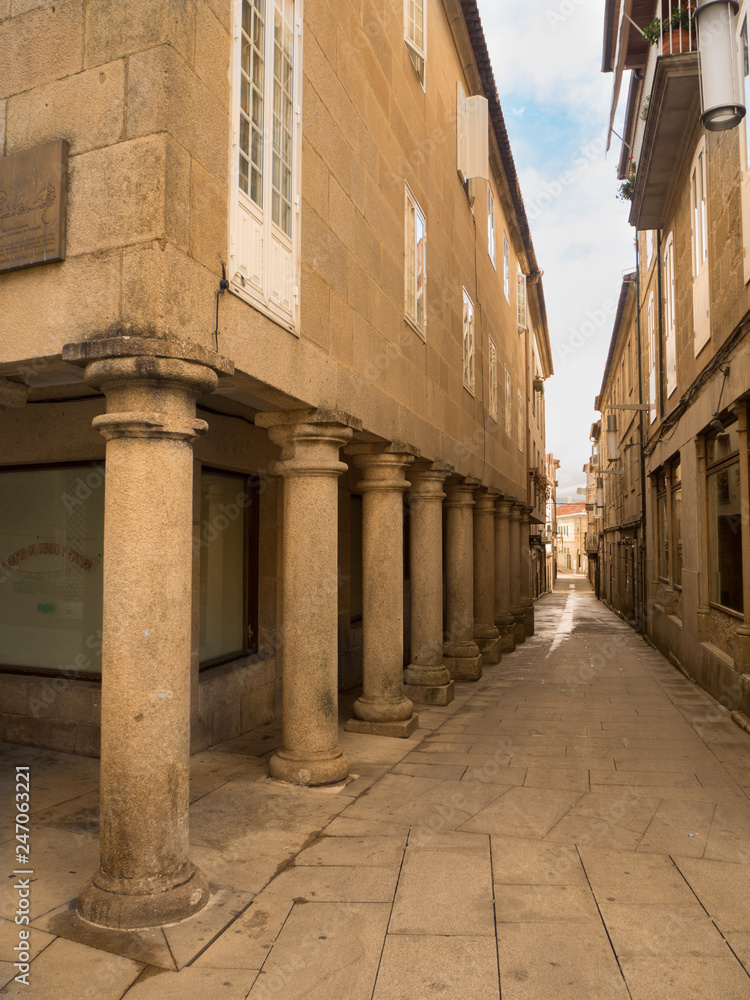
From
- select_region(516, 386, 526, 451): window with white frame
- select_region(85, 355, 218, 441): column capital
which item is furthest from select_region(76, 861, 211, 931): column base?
select_region(516, 386, 526, 451): window with white frame

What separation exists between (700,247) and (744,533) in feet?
16.8

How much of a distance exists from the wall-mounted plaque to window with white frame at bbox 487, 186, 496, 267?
492 inches

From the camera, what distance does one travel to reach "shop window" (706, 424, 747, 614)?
971 centimetres

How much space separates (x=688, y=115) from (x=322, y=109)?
7.80 m

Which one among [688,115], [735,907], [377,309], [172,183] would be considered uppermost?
[688,115]

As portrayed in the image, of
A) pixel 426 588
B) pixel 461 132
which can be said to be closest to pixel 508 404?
pixel 461 132

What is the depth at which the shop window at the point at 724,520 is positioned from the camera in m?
9.71

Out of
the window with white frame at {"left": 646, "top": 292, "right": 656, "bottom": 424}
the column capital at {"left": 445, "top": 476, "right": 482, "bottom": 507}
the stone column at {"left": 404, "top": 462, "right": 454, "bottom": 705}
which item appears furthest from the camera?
the window with white frame at {"left": 646, "top": 292, "right": 656, "bottom": 424}

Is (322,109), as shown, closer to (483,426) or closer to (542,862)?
(542,862)

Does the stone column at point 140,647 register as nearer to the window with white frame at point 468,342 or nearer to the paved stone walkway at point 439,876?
the paved stone walkway at point 439,876

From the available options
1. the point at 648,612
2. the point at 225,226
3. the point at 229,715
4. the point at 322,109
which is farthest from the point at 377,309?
the point at 648,612

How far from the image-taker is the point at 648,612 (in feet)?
62.5

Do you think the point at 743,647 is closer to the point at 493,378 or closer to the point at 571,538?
the point at 493,378

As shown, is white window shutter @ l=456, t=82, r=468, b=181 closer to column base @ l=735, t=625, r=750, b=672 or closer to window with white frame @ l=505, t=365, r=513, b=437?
window with white frame @ l=505, t=365, r=513, b=437
